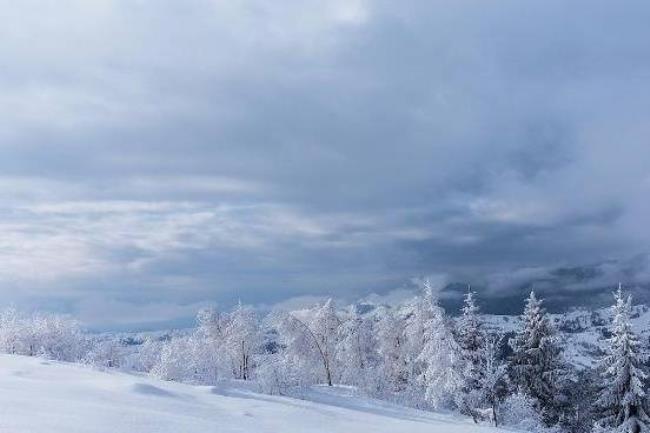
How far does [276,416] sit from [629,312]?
3088 centimetres

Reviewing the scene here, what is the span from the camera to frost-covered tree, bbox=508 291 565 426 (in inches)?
2031

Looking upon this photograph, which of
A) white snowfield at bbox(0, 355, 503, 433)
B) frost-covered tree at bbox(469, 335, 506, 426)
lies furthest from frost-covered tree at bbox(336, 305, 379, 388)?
white snowfield at bbox(0, 355, 503, 433)

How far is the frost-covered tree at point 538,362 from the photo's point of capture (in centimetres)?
5159

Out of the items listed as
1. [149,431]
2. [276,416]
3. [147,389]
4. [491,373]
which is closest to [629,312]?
[491,373]

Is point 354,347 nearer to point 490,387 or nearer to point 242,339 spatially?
point 242,339

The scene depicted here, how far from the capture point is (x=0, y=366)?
26953mm

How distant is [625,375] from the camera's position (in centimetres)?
4341

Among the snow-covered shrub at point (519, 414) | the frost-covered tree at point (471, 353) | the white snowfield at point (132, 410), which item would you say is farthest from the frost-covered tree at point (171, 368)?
the snow-covered shrub at point (519, 414)

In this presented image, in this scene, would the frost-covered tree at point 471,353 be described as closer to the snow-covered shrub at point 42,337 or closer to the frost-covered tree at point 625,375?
the frost-covered tree at point 625,375

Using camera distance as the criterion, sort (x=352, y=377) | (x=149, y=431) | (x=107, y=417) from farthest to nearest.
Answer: (x=352, y=377) < (x=107, y=417) < (x=149, y=431)

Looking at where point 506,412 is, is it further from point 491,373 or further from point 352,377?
point 352,377

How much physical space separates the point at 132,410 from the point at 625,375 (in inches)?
1467

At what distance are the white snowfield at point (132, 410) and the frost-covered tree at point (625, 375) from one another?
74.1 ft

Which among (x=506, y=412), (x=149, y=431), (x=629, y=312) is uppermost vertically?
A: (x=629, y=312)
